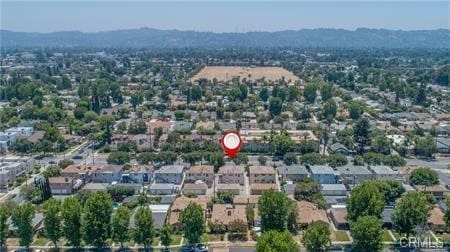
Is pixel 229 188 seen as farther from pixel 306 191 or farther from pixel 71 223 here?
pixel 71 223

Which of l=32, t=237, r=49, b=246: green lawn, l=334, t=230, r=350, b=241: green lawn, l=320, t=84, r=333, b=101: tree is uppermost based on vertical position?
l=320, t=84, r=333, b=101: tree

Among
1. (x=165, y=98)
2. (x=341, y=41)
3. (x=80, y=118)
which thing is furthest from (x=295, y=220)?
(x=341, y=41)

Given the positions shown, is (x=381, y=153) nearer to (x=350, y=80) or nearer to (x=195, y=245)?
(x=195, y=245)

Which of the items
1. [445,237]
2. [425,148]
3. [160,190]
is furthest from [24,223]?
[425,148]

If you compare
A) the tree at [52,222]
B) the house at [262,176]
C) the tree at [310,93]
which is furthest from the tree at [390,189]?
the tree at [310,93]

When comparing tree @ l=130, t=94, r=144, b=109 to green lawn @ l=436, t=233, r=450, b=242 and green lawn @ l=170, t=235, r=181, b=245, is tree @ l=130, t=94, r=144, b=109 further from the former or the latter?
green lawn @ l=436, t=233, r=450, b=242

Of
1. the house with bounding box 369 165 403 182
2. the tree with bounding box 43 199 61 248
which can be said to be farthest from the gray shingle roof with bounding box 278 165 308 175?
the tree with bounding box 43 199 61 248
